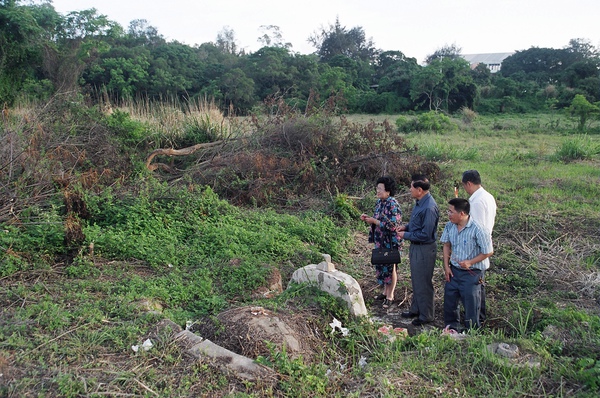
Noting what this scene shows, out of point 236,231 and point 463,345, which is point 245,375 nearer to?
point 463,345

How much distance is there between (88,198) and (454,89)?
90.2ft

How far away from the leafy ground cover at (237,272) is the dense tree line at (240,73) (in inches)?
200

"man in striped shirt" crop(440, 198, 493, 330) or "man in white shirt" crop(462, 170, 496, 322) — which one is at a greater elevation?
"man in white shirt" crop(462, 170, 496, 322)

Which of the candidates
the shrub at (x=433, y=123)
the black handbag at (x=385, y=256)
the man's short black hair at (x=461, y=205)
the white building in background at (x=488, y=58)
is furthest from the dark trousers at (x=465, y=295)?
the white building in background at (x=488, y=58)

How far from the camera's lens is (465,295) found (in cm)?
428

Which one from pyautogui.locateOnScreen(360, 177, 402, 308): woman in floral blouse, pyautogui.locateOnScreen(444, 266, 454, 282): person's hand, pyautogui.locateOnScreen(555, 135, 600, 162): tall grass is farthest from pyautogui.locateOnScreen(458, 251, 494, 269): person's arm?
pyautogui.locateOnScreen(555, 135, 600, 162): tall grass

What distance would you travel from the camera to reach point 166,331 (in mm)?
3566

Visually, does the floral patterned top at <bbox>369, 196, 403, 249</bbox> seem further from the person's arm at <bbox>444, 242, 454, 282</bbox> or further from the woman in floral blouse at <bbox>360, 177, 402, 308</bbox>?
the person's arm at <bbox>444, 242, 454, 282</bbox>

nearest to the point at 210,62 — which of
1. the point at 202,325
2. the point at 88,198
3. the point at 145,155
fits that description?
the point at 145,155

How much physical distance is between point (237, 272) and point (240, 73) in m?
22.8

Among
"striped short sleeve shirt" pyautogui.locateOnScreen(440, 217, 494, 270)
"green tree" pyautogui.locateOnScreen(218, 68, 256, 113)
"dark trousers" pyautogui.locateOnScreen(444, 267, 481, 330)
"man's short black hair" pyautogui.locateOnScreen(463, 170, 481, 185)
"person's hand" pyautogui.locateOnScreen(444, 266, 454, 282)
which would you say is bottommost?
"dark trousers" pyautogui.locateOnScreen(444, 267, 481, 330)

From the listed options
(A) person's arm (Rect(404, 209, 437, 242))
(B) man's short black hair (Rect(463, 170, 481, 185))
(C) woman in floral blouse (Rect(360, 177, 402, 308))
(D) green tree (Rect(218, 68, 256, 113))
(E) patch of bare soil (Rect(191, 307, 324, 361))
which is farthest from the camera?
(D) green tree (Rect(218, 68, 256, 113))

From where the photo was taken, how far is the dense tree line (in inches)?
626

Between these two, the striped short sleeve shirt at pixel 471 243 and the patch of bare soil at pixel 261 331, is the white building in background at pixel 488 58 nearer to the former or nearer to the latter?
the striped short sleeve shirt at pixel 471 243
